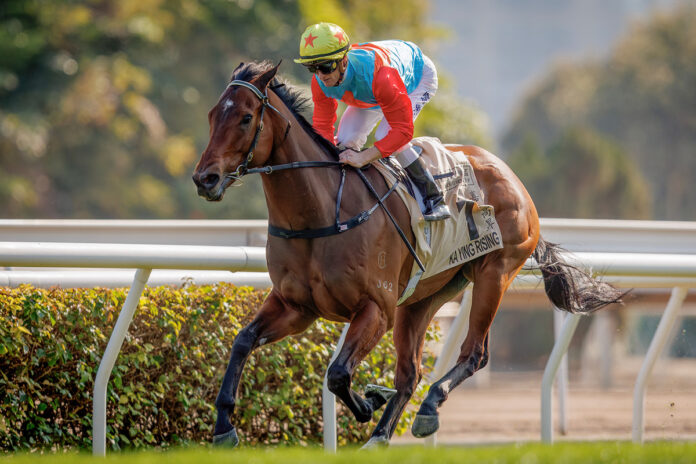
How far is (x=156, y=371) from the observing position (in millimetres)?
5160

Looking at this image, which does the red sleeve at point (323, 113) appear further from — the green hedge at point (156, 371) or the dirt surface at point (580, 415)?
the dirt surface at point (580, 415)

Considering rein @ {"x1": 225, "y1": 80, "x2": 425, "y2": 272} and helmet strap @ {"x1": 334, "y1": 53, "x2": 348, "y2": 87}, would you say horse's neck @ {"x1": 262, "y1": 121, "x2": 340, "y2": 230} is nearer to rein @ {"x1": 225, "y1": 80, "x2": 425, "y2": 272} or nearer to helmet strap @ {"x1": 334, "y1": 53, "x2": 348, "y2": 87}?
rein @ {"x1": 225, "y1": 80, "x2": 425, "y2": 272}

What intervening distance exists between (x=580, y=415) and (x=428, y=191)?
14.0 feet

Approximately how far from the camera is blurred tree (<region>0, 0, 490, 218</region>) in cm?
2180

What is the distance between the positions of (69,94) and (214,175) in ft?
62.8

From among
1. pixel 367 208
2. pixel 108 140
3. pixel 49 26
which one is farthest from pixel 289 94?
pixel 108 140

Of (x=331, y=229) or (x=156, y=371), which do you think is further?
(x=156, y=371)

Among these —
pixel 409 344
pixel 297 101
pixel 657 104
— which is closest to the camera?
pixel 297 101

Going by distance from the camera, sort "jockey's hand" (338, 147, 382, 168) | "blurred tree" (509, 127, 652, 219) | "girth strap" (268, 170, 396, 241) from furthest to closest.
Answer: "blurred tree" (509, 127, 652, 219)
"jockey's hand" (338, 147, 382, 168)
"girth strap" (268, 170, 396, 241)

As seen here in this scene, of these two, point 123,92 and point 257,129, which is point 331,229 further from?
point 123,92

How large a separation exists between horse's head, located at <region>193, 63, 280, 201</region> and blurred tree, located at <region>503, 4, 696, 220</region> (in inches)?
1589

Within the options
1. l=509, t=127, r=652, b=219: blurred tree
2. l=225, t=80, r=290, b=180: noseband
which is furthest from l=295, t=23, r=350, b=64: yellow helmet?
l=509, t=127, r=652, b=219: blurred tree

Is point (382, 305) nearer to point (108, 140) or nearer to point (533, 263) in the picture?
point (533, 263)

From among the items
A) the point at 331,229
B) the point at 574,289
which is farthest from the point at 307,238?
the point at 574,289
